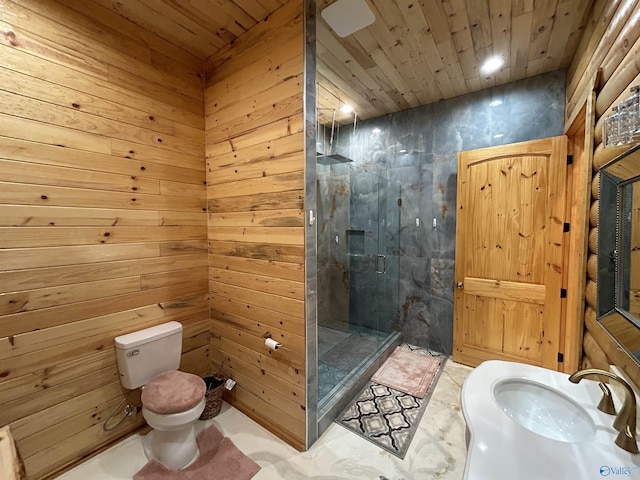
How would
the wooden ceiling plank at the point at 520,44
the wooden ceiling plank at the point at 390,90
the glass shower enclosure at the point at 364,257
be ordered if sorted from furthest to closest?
the glass shower enclosure at the point at 364,257, the wooden ceiling plank at the point at 390,90, the wooden ceiling plank at the point at 520,44

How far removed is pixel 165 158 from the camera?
1.93 meters

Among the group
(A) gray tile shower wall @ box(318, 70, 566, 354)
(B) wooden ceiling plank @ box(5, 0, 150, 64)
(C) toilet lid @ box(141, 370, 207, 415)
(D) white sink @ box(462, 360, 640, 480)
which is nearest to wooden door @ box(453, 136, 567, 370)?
(A) gray tile shower wall @ box(318, 70, 566, 354)

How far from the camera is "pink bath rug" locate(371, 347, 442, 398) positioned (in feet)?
7.57

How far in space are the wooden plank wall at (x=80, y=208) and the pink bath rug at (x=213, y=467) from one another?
0.45 m

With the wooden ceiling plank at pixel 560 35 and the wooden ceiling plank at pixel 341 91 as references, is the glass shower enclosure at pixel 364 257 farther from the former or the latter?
the wooden ceiling plank at pixel 560 35

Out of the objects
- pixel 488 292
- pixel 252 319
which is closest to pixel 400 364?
pixel 488 292

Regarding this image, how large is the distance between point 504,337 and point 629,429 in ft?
6.22

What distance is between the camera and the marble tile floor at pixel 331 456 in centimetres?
151

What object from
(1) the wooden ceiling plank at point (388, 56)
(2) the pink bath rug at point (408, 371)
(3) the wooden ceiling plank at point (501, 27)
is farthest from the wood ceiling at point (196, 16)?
(2) the pink bath rug at point (408, 371)

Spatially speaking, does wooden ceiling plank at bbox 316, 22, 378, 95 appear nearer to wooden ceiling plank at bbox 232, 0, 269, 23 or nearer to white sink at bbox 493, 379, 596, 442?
wooden ceiling plank at bbox 232, 0, 269, 23

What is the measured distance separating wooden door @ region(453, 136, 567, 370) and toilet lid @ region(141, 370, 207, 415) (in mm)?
2452

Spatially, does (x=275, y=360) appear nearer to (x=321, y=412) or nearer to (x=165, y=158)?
(x=321, y=412)

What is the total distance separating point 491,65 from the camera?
2174 mm

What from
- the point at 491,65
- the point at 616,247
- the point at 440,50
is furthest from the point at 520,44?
the point at 616,247
